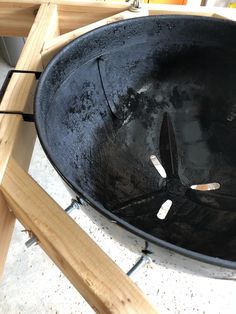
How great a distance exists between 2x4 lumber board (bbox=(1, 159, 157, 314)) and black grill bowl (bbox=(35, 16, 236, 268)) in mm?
88

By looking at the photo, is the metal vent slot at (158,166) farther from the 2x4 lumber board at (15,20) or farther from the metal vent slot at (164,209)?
the 2x4 lumber board at (15,20)

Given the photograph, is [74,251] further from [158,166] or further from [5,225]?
[158,166]

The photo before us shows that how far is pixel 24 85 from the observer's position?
23.7 inches

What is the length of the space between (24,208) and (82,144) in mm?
236

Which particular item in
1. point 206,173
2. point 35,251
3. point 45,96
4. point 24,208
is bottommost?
point 35,251

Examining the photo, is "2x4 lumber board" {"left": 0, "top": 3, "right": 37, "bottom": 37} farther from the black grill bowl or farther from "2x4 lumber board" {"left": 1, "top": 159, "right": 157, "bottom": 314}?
"2x4 lumber board" {"left": 1, "top": 159, "right": 157, "bottom": 314}

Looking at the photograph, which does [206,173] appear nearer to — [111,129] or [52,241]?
[111,129]

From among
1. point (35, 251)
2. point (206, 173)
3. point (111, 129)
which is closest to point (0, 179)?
point (111, 129)

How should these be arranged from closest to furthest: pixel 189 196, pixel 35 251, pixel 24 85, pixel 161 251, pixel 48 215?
pixel 161 251 → pixel 48 215 → pixel 24 85 → pixel 189 196 → pixel 35 251

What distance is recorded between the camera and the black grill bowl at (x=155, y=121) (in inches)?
24.3

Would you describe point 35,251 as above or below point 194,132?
below

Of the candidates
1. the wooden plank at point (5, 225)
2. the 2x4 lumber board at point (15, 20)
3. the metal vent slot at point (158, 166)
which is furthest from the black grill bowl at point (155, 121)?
the 2x4 lumber board at point (15, 20)

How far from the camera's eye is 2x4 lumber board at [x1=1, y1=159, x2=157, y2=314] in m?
0.40

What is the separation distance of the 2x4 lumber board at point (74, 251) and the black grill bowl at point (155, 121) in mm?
88
